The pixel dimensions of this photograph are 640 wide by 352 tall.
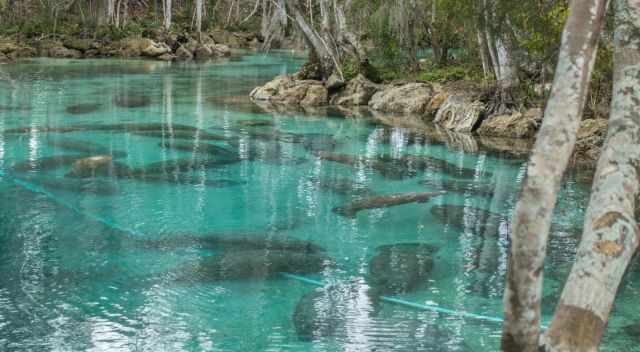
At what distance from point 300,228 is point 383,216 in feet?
4.08

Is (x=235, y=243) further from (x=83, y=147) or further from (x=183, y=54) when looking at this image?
(x=183, y=54)

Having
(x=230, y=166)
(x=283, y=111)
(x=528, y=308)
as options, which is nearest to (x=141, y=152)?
(x=230, y=166)

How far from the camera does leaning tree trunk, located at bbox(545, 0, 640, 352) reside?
11.1 ft

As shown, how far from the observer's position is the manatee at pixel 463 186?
12.4 meters

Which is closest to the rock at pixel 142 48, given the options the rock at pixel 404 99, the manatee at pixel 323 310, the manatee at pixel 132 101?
the manatee at pixel 132 101

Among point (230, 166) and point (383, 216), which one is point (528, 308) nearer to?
point (383, 216)

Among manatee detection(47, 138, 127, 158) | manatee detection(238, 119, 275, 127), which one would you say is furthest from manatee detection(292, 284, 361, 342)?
manatee detection(238, 119, 275, 127)

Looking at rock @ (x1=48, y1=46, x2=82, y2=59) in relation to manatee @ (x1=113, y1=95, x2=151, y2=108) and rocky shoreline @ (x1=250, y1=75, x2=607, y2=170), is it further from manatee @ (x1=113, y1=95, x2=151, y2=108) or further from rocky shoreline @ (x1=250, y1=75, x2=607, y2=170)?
rocky shoreline @ (x1=250, y1=75, x2=607, y2=170)

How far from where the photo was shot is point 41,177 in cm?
1246

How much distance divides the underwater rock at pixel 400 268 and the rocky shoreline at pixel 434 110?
616 cm

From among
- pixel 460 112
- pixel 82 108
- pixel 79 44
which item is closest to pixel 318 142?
pixel 460 112

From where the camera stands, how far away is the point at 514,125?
58.7 ft

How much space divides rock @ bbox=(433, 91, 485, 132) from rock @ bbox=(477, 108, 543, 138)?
309 mm

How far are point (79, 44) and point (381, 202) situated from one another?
109ft
